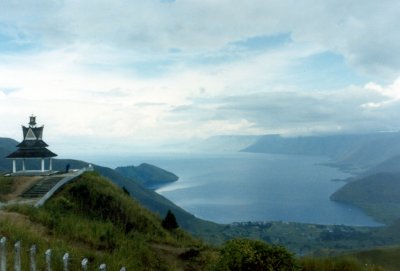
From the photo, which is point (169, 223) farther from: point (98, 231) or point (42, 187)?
point (98, 231)

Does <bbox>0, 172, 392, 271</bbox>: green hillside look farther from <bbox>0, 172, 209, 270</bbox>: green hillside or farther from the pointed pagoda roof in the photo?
the pointed pagoda roof

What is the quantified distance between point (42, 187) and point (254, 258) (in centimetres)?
3321

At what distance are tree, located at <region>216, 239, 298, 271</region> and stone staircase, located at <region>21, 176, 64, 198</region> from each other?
30.3 meters

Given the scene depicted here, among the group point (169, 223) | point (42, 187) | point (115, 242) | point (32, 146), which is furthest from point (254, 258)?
point (32, 146)

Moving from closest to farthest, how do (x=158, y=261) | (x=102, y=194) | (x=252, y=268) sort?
(x=252, y=268) < (x=158, y=261) < (x=102, y=194)

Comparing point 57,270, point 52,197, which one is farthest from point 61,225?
point 52,197

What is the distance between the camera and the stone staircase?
38175mm

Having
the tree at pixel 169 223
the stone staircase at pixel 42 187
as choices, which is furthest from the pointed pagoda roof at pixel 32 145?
the tree at pixel 169 223

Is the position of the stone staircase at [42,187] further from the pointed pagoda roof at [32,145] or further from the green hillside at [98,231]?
the pointed pagoda roof at [32,145]

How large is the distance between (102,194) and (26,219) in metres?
16.9

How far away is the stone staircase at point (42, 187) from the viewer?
3817 centimetres

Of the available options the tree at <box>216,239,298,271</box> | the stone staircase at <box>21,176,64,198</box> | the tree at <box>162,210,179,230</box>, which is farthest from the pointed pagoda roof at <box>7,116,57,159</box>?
the tree at <box>216,239,298,271</box>

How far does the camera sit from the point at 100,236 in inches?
826

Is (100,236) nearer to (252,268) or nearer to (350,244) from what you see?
(252,268)
